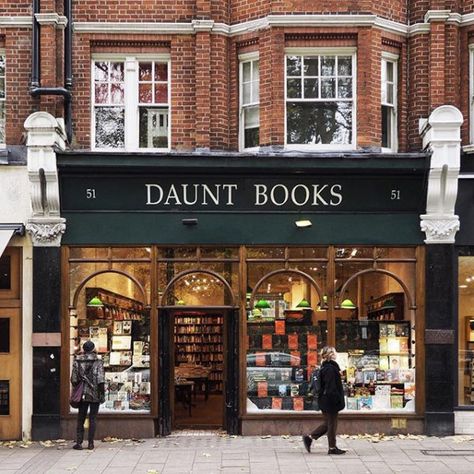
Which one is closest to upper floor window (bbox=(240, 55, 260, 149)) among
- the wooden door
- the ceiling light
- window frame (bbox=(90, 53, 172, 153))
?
window frame (bbox=(90, 53, 172, 153))

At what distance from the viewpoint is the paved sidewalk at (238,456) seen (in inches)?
471

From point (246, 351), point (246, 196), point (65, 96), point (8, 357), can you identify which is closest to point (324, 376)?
point (246, 351)

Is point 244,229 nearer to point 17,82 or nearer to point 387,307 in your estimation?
point 387,307

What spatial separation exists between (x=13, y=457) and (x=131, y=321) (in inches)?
119

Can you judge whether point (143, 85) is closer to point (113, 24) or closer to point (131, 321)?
point (113, 24)

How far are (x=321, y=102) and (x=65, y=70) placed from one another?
446 cm

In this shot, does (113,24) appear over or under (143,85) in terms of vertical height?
over

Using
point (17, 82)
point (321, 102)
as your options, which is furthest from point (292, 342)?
point (17, 82)

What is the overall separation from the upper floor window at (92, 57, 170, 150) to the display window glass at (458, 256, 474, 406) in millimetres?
5604

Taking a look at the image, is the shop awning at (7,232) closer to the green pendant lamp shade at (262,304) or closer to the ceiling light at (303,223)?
the green pendant lamp shade at (262,304)

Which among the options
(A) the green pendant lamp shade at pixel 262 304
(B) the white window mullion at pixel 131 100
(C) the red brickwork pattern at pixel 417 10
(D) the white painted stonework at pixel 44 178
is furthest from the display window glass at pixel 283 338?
(C) the red brickwork pattern at pixel 417 10

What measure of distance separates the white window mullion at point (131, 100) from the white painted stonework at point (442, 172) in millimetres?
5011

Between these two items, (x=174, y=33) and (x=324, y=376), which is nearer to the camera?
(x=324, y=376)

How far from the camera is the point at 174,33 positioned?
597 inches
